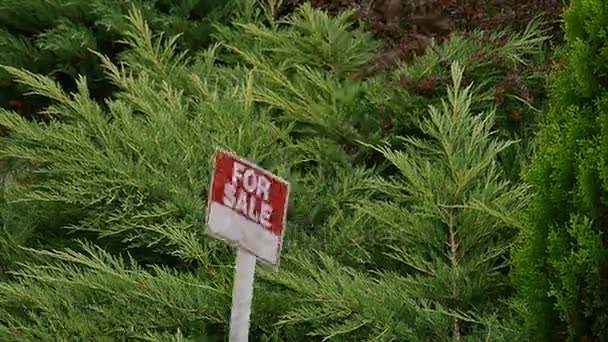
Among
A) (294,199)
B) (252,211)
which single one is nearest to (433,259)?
(294,199)

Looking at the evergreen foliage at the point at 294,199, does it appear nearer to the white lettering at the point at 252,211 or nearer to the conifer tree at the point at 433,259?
the conifer tree at the point at 433,259

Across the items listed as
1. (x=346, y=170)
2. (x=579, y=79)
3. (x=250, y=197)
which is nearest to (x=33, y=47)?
(x=346, y=170)

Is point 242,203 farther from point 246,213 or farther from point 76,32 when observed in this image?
point 76,32

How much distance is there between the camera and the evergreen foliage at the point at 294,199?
9.34 ft

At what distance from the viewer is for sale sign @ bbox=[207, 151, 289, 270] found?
8.02ft

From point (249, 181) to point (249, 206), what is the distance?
2.3 inches

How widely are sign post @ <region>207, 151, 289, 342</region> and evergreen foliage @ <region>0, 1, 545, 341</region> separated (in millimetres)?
314

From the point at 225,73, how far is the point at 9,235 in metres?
1.17

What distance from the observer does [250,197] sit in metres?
2.46

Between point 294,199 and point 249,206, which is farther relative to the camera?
point 294,199

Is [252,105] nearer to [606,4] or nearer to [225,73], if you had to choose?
[225,73]

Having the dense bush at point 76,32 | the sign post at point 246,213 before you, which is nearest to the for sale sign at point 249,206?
A: the sign post at point 246,213

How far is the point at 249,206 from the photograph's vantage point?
2459 millimetres

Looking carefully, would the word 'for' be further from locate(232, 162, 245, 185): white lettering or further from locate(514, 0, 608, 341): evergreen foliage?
locate(514, 0, 608, 341): evergreen foliage
